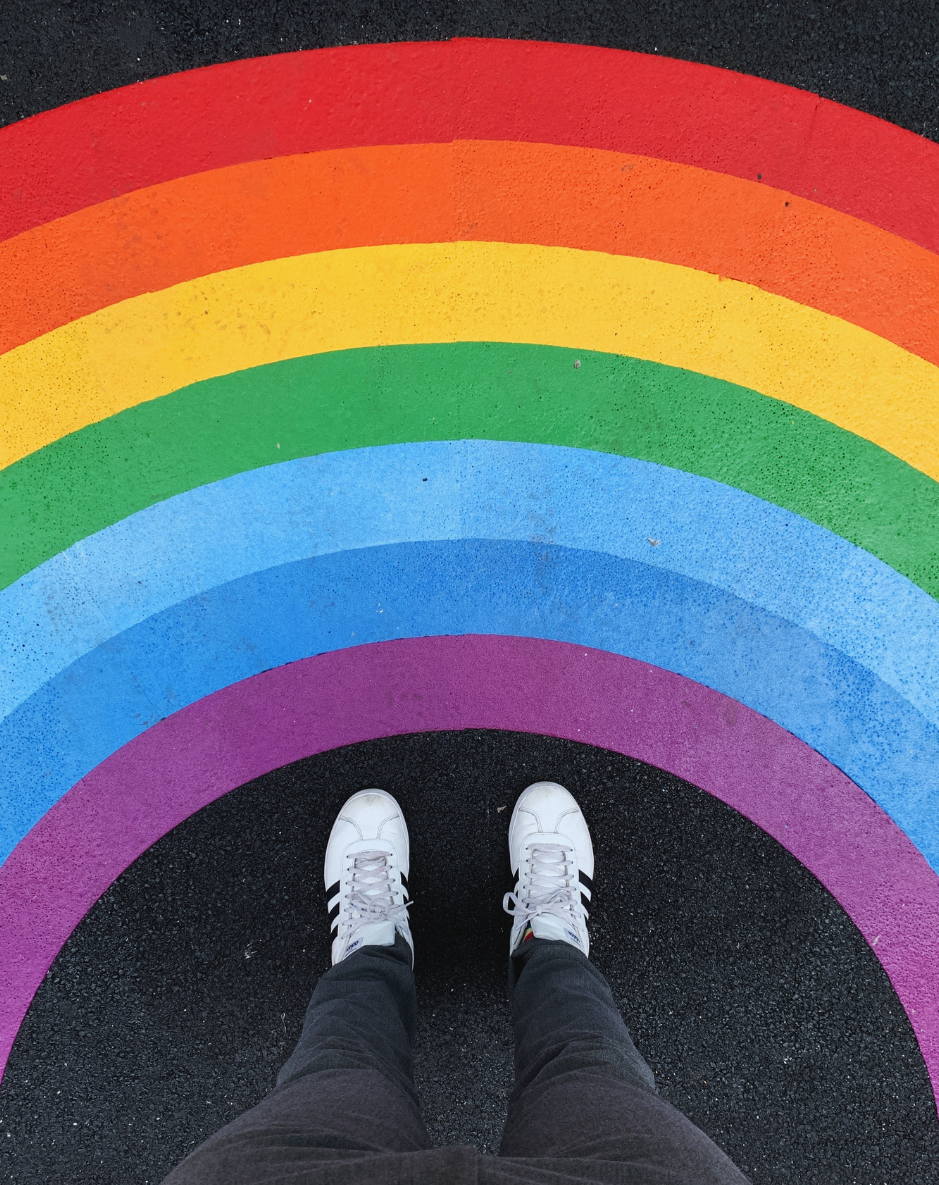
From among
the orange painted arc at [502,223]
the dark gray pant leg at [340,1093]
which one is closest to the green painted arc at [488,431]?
the orange painted arc at [502,223]

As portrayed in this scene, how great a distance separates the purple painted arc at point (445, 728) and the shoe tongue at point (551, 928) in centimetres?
43

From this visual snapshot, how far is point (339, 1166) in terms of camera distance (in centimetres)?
99

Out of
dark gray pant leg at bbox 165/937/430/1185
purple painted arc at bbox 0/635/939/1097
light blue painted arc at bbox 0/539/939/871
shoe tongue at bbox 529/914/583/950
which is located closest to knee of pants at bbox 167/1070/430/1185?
dark gray pant leg at bbox 165/937/430/1185

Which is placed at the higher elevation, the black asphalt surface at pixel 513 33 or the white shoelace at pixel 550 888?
the black asphalt surface at pixel 513 33

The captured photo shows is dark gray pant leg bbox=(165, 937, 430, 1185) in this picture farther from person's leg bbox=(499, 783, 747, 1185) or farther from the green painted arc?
the green painted arc

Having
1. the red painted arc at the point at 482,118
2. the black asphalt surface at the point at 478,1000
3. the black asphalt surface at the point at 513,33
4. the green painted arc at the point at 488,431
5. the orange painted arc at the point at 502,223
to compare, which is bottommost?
the black asphalt surface at the point at 478,1000

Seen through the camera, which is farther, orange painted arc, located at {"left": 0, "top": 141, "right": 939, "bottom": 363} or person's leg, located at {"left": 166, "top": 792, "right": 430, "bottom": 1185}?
orange painted arc, located at {"left": 0, "top": 141, "right": 939, "bottom": 363}

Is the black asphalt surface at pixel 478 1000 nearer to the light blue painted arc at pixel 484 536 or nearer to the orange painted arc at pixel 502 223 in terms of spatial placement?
the light blue painted arc at pixel 484 536

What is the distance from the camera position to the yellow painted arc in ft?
5.63

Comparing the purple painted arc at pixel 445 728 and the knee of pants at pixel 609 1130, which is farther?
the purple painted arc at pixel 445 728

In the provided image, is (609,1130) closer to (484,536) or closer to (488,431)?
(484,536)

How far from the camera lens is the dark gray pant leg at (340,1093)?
1028 mm

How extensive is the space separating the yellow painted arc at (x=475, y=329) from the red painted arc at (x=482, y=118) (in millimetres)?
282

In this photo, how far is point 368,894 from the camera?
168cm
